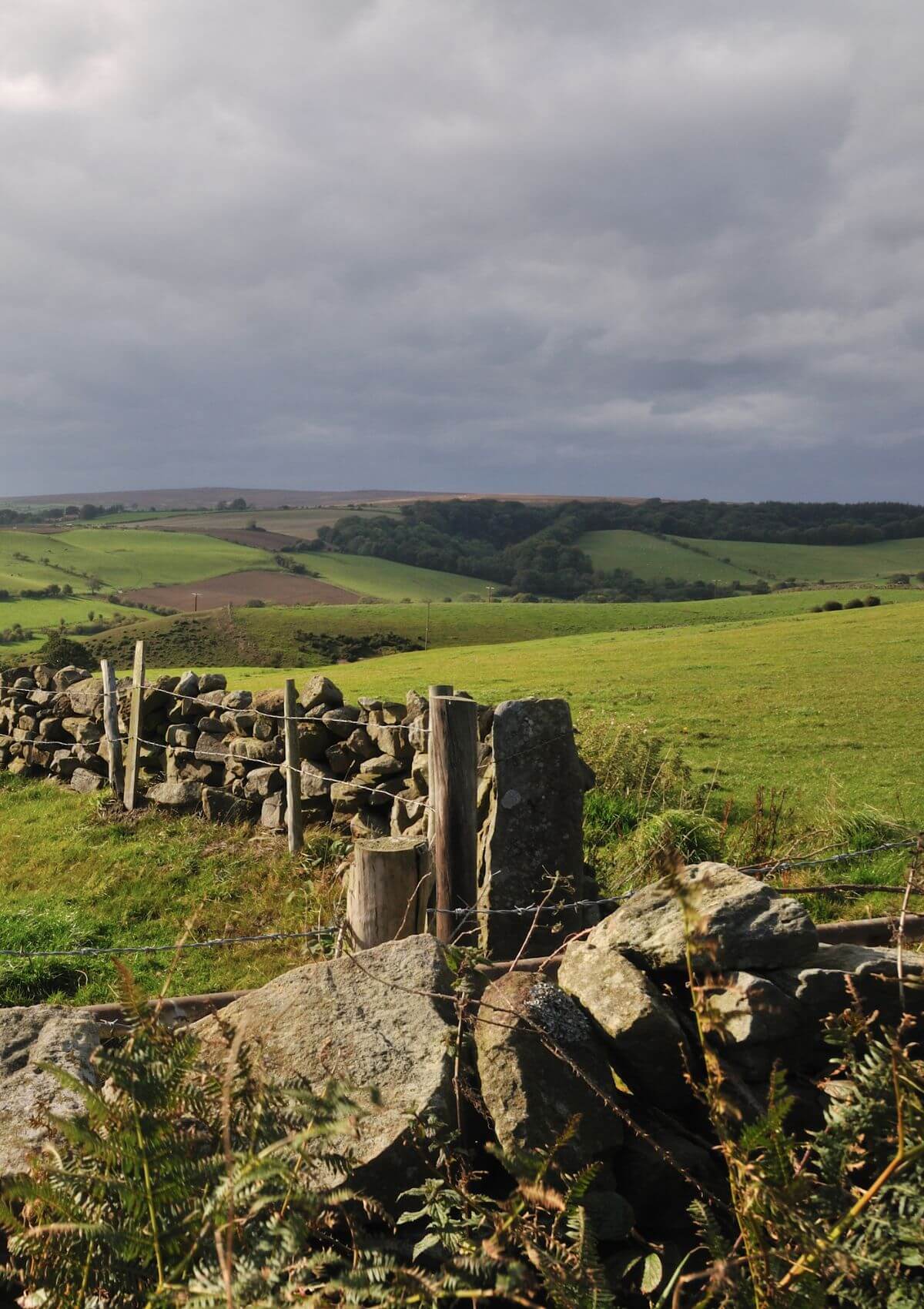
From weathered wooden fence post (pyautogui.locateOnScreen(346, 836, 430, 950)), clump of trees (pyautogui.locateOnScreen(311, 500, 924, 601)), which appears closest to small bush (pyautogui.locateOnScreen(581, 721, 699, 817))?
weathered wooden fence post (pyautogui.locateOnScreen(346, 836, 430, 950))

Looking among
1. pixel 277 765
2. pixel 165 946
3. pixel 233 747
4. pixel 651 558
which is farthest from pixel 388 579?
pixel 165 946

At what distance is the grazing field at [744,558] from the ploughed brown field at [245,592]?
39584 millimetres

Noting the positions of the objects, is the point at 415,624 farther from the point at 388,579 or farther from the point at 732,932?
the point at 732,932

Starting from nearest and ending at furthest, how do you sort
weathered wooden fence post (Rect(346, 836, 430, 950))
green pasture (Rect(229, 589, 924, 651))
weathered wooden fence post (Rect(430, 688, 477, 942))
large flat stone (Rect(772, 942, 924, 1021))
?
large flat stone (Rect(772, 942, 924, 1021)), weathered wooden fence post (Rect(346, 836, 430, 950)), weathered wooden fence post (Rect(430, 688, 477, 942)), green pasture (Rect(229, 589, 924, 651))

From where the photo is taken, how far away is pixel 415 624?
58.9 metres

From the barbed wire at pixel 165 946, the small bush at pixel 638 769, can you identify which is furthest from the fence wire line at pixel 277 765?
the small bush at pixel 638 769

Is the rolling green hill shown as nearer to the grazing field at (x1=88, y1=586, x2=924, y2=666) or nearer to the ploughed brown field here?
the ploughed brown field

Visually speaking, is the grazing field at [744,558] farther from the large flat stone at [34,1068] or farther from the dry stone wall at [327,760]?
the large flat stone at [34,1068]

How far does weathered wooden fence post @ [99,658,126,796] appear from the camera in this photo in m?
12.8

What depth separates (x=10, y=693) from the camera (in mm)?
15508

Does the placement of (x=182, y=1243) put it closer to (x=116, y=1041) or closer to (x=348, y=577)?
(x=116, y=1041)

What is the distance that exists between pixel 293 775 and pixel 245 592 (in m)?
76.9

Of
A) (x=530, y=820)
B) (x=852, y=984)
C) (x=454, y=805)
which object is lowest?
(x=530, y=820)

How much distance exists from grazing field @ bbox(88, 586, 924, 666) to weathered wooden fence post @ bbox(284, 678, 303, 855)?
3642 cm
